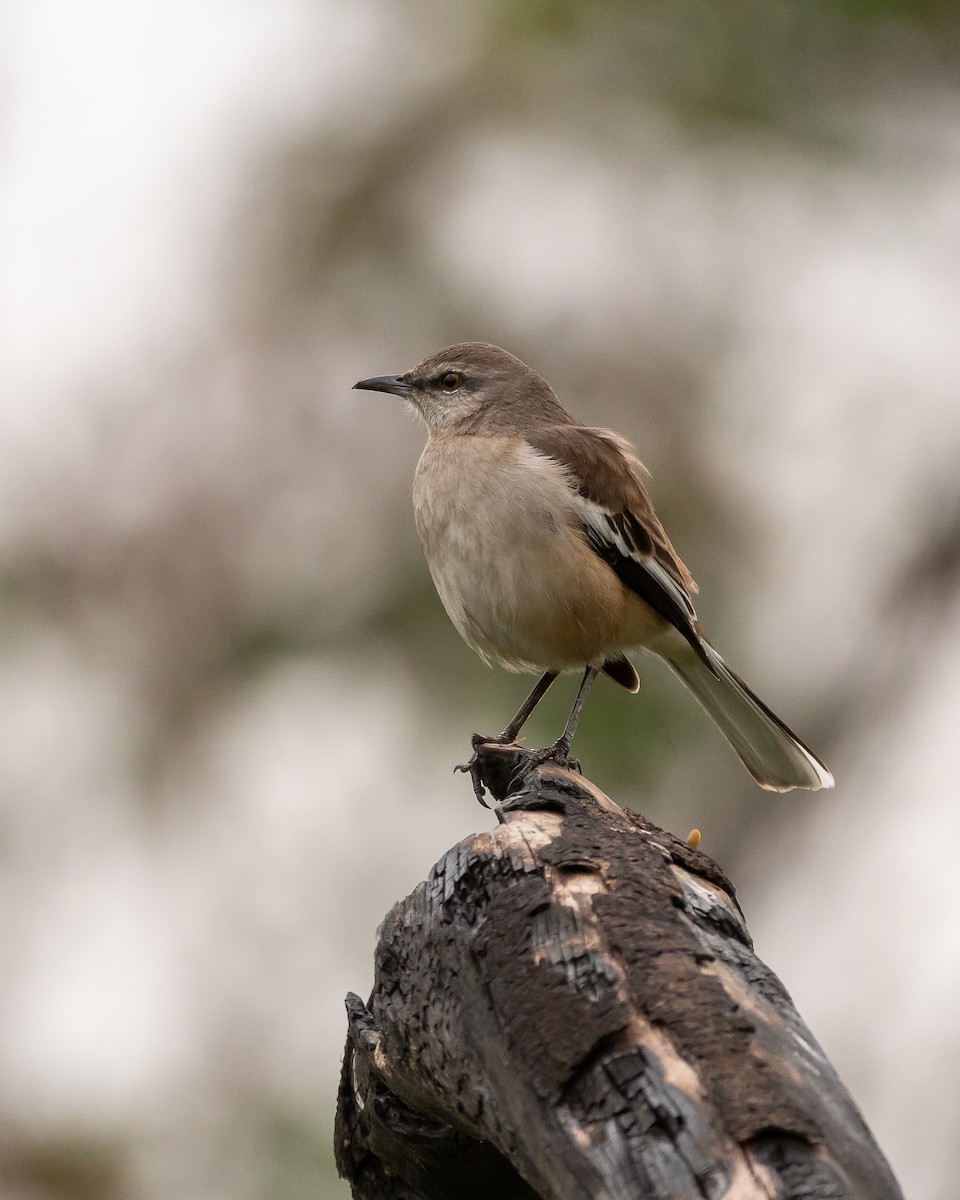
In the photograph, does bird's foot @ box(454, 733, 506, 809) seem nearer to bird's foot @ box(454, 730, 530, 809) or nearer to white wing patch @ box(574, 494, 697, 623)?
bird's foot @ box(454, 730, 530, 809)

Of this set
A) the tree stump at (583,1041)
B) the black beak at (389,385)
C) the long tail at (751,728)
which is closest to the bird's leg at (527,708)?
the long tail at (751,728)

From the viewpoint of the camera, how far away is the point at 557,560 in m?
4.81

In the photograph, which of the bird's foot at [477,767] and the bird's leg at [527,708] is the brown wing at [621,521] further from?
the bird's foot at [477,767]

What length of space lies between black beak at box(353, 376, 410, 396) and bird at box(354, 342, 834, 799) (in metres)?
0.30

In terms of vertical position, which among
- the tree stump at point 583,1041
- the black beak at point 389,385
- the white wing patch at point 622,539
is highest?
the black beak at point 389,385

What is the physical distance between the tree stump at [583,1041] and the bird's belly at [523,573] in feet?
5.51

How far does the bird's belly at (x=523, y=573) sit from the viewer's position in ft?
15.7

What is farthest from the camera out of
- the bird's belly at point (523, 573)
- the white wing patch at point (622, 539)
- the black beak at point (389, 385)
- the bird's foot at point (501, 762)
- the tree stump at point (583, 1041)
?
the black beak at point (389, 385)

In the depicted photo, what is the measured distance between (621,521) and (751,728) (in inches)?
38.0

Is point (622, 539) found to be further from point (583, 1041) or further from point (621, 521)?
point (583, 1041)

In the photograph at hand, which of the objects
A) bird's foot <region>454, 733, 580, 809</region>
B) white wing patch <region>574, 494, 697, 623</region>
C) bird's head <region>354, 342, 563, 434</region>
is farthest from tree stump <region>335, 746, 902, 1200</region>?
bird's head <region>354, 342, 563, 434</region>

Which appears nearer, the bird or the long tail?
the bird

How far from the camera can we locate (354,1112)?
3.17 metres

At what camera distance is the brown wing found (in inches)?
200
